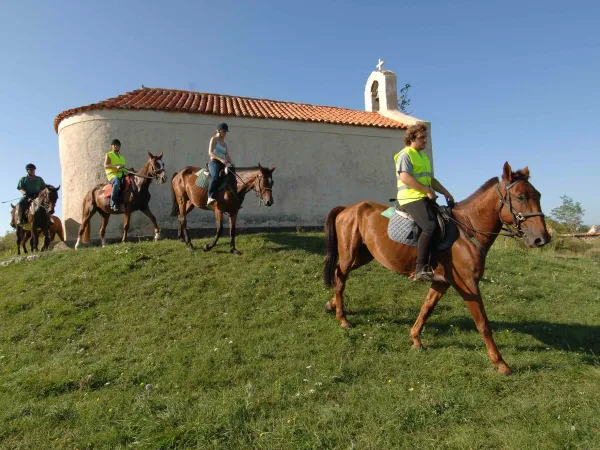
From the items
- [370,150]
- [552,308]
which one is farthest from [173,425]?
[370,150]

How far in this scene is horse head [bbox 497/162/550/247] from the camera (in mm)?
4883

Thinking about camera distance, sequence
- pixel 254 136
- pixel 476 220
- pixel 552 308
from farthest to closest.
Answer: pixel 254 136, pixel 552 308, pixel 476 220

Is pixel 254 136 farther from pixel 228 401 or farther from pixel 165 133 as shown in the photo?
pixel 228 401

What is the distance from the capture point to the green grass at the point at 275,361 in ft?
12.8

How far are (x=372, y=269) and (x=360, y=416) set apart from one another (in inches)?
204

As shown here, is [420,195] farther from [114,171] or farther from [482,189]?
[114,171]

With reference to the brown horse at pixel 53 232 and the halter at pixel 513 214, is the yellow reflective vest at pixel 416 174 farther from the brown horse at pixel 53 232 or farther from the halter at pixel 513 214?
the brown horse at pixel 53 232

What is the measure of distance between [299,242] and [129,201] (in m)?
4.97

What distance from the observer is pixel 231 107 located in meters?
15.6

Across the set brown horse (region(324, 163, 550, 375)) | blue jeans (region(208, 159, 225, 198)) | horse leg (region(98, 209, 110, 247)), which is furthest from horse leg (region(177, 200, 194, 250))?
brown horse (region(324, 163, 550, 375))

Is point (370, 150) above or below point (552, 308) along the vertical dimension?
above

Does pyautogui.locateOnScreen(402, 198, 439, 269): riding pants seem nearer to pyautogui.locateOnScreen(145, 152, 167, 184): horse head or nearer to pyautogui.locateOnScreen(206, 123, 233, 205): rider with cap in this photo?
pyautogui.locateOnScreen(206, 123, 233, 205): rider with cap

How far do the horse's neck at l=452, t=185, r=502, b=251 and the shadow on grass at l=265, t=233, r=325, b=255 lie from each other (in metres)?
4.83

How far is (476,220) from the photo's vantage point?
549 centimetres
